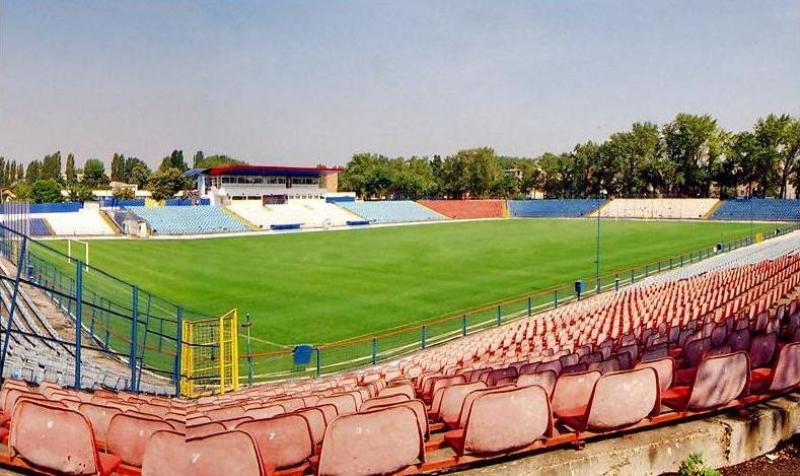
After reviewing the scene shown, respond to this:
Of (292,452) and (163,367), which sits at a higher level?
(292,452)

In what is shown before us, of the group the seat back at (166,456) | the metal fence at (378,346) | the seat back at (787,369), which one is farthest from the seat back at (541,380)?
the metal fence at (378,346)

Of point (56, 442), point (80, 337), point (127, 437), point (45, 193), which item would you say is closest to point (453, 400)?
point (127, 437)

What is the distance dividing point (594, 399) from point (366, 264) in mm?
39872

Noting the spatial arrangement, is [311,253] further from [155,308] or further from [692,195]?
[692,195]

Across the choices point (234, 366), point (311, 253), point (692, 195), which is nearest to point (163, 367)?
point (234, 366)

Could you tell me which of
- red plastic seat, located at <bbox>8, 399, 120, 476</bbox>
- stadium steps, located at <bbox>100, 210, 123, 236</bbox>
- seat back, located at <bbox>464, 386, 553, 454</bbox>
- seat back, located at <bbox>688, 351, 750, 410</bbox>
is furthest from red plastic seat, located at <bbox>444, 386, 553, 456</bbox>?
stadium steps, located at <bbox>100, 210, 123, 236</bbox>

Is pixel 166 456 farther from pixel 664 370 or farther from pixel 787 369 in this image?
pixel 787 369

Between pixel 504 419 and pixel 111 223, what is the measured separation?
7309 cm

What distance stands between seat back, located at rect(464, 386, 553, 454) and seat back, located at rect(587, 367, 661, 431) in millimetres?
455

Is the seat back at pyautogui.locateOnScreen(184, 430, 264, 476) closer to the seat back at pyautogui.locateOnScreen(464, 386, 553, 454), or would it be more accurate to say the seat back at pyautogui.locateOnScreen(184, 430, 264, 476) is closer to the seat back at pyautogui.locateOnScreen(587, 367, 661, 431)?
the seat back at pyautogui.locateOnScreen(464, 386, 553, 454)

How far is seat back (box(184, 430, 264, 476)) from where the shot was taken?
3.31 m

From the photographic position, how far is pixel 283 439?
3900mm

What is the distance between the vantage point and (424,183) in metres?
142

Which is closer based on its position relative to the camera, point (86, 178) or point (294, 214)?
point (294, 214)
